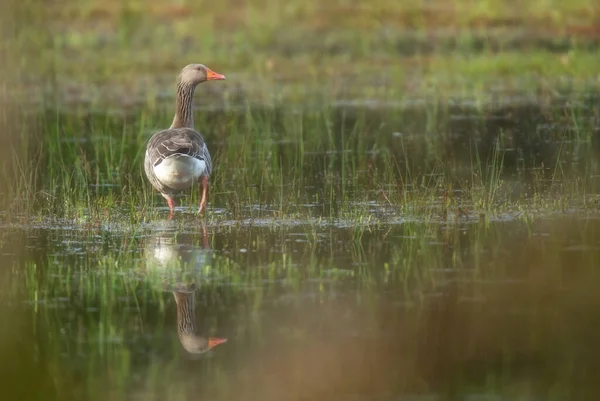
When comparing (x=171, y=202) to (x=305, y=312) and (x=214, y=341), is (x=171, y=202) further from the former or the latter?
(x=214, y=341)

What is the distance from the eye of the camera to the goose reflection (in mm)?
7199

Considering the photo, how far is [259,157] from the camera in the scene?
13930 millimetres

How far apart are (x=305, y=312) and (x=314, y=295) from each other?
0.40m

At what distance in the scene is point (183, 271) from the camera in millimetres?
8859

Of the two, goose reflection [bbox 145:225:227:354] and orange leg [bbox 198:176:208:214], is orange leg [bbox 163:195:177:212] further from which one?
goose reflection [bbox 145:225:227:354]

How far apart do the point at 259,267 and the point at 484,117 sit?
32.6ft

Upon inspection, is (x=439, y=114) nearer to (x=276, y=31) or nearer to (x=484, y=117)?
(x=484, y=117)

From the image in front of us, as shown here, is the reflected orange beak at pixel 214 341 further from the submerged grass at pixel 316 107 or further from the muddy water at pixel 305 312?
the submerged grass at pixel 316 107

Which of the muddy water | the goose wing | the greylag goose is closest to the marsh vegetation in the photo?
the muddy water

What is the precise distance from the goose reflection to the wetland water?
0.02 m

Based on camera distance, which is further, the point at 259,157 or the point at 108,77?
the point at 108,77

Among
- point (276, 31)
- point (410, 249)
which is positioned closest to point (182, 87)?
point (410, 249)

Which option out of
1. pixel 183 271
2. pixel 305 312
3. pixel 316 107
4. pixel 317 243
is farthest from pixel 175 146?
pixel 316 107

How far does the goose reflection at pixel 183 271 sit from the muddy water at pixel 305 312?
19 mm
